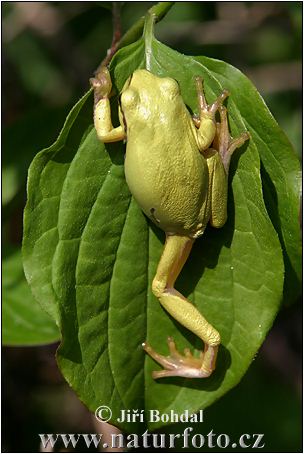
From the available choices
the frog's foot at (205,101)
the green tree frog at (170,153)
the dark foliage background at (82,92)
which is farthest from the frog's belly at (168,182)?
the dark foliage background at (82,92)

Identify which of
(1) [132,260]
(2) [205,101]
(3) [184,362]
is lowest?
(3) [184,362]

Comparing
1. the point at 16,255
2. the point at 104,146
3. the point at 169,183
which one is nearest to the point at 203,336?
the point at 169,183

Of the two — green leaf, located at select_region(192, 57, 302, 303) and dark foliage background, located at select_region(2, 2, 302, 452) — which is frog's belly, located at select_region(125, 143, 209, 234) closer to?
green leaf, located at select_region(192, 57, 302, 303)

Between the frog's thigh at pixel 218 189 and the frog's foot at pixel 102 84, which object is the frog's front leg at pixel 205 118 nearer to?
the frog's thigh at pixel 218 189

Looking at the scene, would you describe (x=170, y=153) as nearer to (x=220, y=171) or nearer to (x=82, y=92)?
(x=220, y=171)

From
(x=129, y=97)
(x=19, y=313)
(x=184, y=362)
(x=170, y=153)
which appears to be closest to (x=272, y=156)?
(x=170, y=153)

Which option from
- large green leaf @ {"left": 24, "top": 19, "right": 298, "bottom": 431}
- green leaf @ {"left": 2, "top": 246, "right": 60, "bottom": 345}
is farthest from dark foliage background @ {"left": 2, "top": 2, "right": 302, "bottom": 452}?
large green leaf @ {"left": 24, "top": 19, "right": 298, "bottom": 431}
